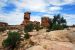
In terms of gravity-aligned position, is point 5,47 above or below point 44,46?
below

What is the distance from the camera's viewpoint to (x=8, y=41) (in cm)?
5759

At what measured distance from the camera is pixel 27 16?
110 m

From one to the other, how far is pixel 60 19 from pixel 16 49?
45.6 m

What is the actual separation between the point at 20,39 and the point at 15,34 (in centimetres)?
234

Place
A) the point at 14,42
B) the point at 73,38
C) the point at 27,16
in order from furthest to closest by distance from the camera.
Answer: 1. the point at 27,16
2. the point at 14,42
3. the point at 73,38

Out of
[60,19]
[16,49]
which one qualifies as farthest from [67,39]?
[60,19]

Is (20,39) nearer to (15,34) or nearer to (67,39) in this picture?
(15,34)

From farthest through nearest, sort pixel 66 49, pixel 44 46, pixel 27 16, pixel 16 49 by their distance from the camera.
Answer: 1. pixel 27 16
2. pixel 16 49
3. pixel 44 46
4. pixel 66 49

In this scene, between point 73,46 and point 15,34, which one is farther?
point 15,34

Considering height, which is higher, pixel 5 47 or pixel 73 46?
pixel 73 46

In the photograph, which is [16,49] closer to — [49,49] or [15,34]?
[15,34]

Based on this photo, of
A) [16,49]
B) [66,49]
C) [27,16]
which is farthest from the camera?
[27,16]

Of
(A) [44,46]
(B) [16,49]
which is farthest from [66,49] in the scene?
(B) [16,49]

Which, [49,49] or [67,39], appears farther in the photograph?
[67,39]
